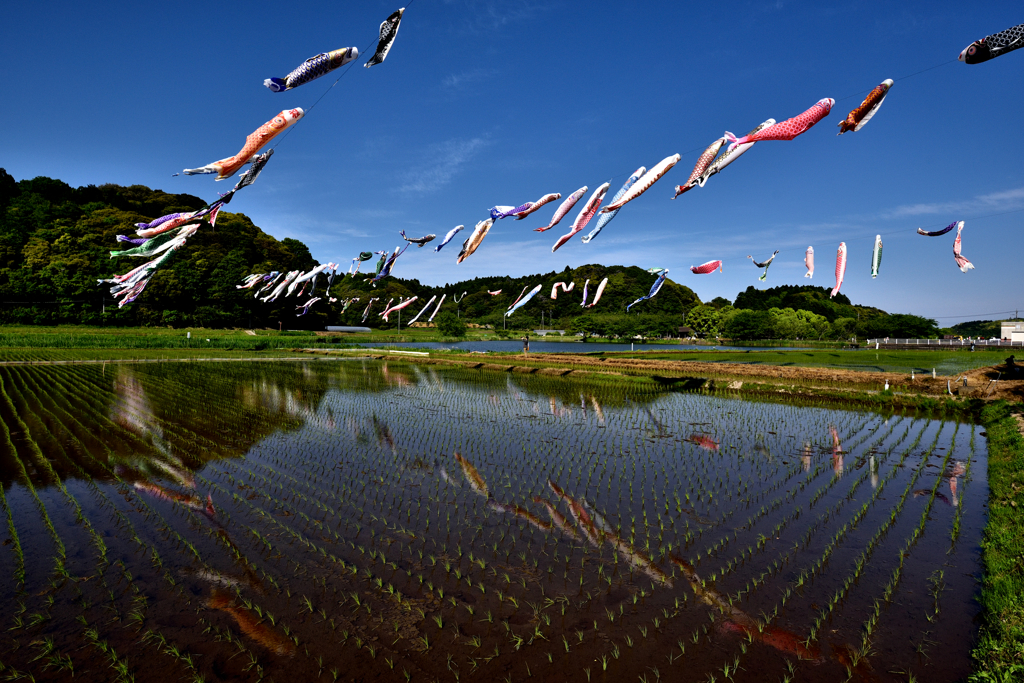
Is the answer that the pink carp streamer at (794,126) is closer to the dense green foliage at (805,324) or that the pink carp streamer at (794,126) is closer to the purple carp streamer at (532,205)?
the purple carp streamer at (532,205)

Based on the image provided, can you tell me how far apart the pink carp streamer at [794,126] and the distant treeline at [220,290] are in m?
41.9

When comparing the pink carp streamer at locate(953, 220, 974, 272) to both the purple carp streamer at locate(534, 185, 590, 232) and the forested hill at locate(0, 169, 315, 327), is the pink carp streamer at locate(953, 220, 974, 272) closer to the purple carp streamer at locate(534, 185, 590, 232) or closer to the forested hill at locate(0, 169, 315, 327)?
the purple carp streamer at locate(534, 185, 590, 232)

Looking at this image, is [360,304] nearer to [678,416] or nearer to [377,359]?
[377,359]

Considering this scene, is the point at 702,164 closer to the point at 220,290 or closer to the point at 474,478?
the point at 474,478

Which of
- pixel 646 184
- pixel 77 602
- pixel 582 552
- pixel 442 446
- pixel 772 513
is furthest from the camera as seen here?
pixel 442 446

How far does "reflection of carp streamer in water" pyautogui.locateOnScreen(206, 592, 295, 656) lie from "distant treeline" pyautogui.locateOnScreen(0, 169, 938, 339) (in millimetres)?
42355

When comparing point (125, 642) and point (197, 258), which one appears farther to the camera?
point (197, 258)

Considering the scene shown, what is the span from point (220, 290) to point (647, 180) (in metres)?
61.9

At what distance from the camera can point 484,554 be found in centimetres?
550

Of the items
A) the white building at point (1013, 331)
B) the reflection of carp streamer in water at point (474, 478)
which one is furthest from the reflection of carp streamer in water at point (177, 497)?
the white building at point (1013, 331)

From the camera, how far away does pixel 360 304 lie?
80.6 metres

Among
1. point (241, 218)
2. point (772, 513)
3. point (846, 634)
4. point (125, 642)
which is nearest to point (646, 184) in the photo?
point (772, 513)

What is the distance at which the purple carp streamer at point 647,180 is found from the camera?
308 inches

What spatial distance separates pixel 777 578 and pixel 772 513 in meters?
2.07
